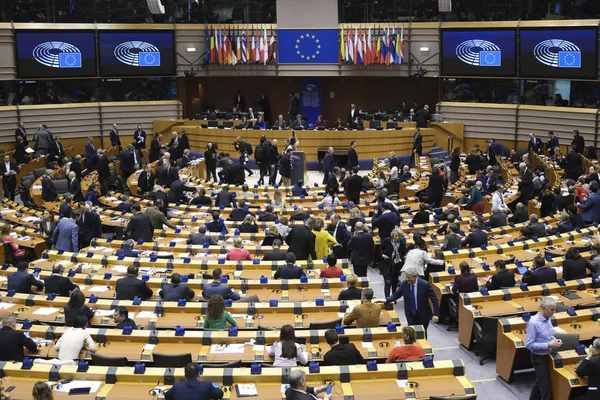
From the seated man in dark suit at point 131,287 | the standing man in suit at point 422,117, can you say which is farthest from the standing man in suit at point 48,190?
the standing man in suit at point 422,117

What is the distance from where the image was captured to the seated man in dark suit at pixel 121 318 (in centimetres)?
1065

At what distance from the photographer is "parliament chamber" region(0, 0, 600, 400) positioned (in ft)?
31.9

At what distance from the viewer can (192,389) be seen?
324 inches

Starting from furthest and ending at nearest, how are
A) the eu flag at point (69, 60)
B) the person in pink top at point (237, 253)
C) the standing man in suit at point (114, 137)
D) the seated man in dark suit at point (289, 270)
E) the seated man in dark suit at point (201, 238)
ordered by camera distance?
1. the eu flag at point (69, 60)
2. the standing man in suit at point (114, 137)
3. the seated man in dark suit at point (201, 238)
4. the person in pink top at point (237, 253)
5. the seated man in dark suit at point (289, 270)

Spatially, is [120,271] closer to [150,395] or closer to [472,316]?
[150,395]

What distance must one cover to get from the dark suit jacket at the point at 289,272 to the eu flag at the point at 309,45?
Answer: 66.2 ft

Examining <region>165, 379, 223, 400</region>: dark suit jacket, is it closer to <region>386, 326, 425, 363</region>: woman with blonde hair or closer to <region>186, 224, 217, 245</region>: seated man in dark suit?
<region>386, 326, 425, 363</region>: woman with blonde hair

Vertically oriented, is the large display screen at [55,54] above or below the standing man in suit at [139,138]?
above

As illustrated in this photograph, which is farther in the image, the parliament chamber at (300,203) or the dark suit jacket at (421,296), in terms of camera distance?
the dark suit jacket at (421,296)

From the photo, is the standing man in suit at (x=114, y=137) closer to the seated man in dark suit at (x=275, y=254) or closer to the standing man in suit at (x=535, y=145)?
the standing man in suit at (x=535, y=145)

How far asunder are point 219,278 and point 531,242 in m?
7.02

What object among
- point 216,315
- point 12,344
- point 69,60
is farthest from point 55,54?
point 216,315

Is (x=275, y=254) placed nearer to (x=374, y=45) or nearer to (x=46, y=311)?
(x=46, y=311)

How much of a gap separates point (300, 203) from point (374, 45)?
13308 mm
